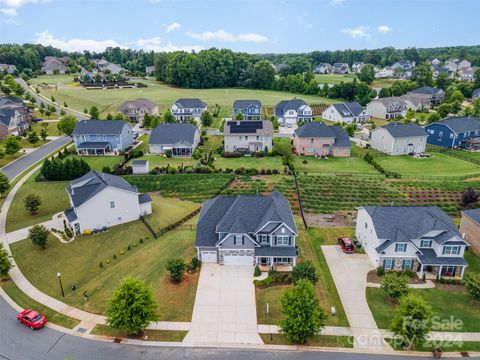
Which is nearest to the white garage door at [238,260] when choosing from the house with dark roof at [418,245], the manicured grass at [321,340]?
the manicured grass at [321,340]

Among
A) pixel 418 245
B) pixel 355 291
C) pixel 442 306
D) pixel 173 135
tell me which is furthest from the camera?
pixel 173 135

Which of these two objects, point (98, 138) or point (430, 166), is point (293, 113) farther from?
point (98, 138)

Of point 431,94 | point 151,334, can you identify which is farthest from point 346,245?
point 431,94

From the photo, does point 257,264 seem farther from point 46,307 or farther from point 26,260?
point 26,260

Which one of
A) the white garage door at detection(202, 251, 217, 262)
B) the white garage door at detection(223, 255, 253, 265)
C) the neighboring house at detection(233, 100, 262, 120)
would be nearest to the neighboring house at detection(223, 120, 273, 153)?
the neighboring house at detection(233, 100, 262, 120)

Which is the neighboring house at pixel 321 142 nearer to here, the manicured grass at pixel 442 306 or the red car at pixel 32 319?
the manicured grass at pixel 442 306

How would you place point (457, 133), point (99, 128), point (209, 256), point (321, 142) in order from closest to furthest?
point (209, 256)
point (321, 142)
point (99, 128)
point (457, 133)
